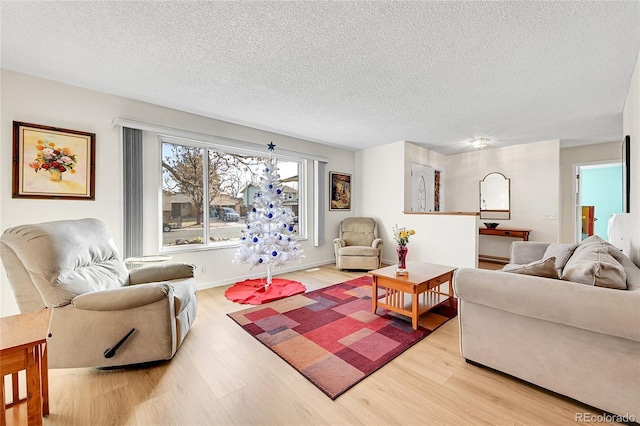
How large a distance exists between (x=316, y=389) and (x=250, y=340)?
0.87 metres

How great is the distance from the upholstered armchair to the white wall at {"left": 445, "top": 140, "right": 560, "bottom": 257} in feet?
8.09

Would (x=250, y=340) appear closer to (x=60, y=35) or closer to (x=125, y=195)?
(x=125, y=195)

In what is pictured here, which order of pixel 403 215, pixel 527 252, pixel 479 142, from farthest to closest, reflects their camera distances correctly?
pixel 403 215 < pixel 479 142 < pixel 527 252

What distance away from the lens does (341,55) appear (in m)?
2.23

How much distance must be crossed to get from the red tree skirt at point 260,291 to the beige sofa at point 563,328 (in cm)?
221

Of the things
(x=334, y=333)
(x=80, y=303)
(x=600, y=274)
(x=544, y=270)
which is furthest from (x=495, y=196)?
(x=80, y=303)

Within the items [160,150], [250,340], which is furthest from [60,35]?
[250,340]

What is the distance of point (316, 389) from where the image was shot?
1.73m

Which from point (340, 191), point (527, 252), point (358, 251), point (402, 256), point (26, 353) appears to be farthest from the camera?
point (340, 191)

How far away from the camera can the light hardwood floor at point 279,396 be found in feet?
4.88

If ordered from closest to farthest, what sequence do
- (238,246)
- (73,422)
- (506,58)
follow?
(73,422)
(506,58)
(238,246)

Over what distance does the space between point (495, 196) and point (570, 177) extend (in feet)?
4.55

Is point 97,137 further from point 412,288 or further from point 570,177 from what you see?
point 570,177

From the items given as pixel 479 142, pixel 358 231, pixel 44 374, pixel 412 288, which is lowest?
pixel 44 374
